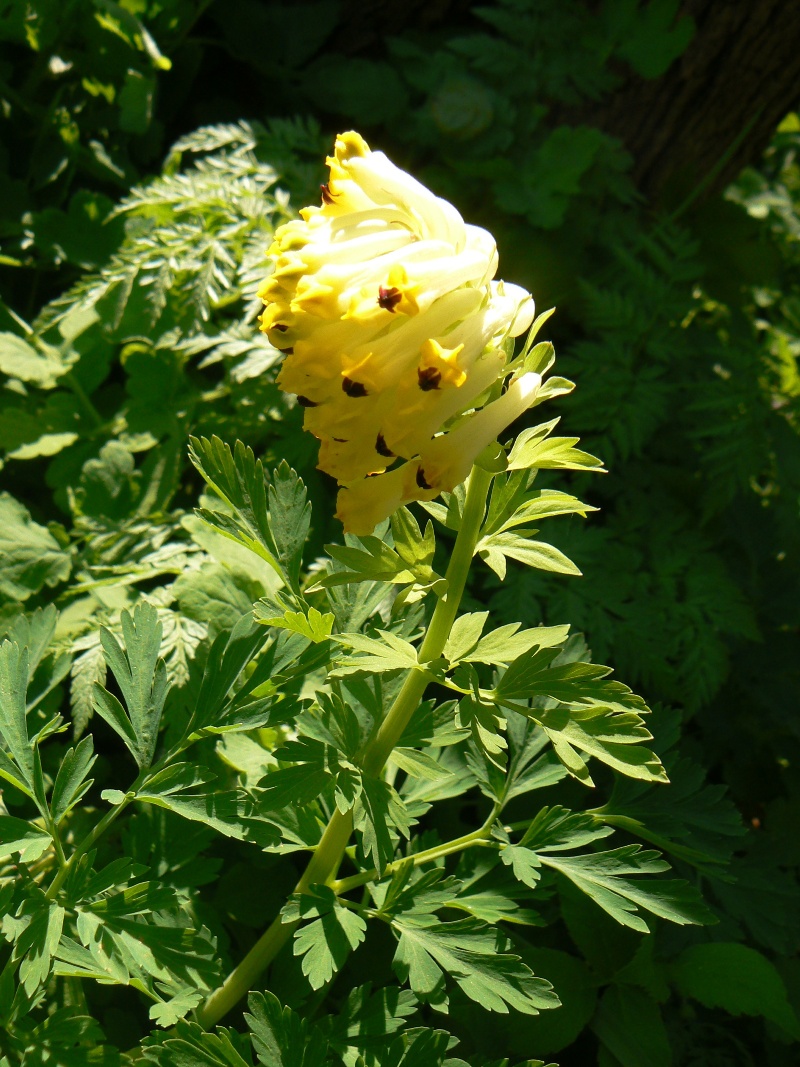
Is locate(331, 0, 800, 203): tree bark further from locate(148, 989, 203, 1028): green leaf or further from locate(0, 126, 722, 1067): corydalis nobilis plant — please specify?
locate(148, 989, 203, 1028): green leaf

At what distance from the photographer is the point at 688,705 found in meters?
1.81

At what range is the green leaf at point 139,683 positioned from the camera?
119cm

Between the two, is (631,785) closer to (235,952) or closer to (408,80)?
(235,952)

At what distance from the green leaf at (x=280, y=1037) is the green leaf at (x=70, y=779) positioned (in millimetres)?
327

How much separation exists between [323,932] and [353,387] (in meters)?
0.69

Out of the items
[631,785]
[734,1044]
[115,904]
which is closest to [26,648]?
[115,904]

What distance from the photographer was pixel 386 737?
1.16 metres

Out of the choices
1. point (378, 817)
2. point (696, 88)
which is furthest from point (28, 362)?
point (696, 88)

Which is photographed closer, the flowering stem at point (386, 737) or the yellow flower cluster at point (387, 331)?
the yellow flower cluster at point (387, 331)

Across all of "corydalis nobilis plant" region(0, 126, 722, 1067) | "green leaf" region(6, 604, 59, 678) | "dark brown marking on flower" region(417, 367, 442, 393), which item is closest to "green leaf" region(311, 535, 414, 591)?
"corydalis nobilis plant" region(0, 126, 722, 1067)

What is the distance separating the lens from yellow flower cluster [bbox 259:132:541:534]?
3.01 ft

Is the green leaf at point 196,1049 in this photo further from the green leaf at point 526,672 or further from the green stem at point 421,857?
the green leaf at point 526,672

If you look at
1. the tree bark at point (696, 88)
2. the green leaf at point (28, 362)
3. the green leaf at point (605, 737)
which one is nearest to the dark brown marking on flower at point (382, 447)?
the green leaf at point (605, 737)

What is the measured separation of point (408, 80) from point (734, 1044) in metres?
2.39
